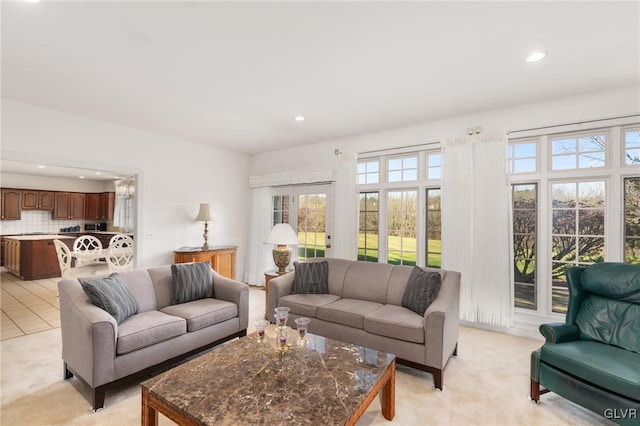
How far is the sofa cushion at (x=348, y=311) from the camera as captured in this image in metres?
2.92

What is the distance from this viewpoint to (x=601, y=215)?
10.7ft

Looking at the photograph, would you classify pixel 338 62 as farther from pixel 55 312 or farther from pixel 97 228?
pixel 97 228

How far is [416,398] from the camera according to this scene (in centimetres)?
233

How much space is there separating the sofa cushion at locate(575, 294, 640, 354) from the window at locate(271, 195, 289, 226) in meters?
4.36

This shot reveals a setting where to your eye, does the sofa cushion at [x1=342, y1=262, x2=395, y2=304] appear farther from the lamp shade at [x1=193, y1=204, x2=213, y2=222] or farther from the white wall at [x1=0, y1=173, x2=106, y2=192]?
the white wall at [x1=0, y1=173, x2=106, y2=192]

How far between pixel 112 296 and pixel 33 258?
581 cm

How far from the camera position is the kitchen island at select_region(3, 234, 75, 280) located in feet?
20.9

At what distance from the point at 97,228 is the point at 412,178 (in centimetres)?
927

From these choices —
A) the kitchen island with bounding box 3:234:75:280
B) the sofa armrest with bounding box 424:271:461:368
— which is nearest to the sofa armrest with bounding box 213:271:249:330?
the sofa armrest with bounding box 424:271:461:368

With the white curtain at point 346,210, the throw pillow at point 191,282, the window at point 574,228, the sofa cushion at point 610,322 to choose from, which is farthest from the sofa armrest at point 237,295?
the window at point 574,228

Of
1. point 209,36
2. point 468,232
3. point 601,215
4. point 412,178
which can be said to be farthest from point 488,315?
point 209,36

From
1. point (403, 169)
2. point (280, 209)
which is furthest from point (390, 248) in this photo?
point (280, 209)

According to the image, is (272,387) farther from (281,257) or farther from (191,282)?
(281,257)

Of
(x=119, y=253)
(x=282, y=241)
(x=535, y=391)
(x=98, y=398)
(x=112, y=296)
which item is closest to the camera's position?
(x=98, y=398)
